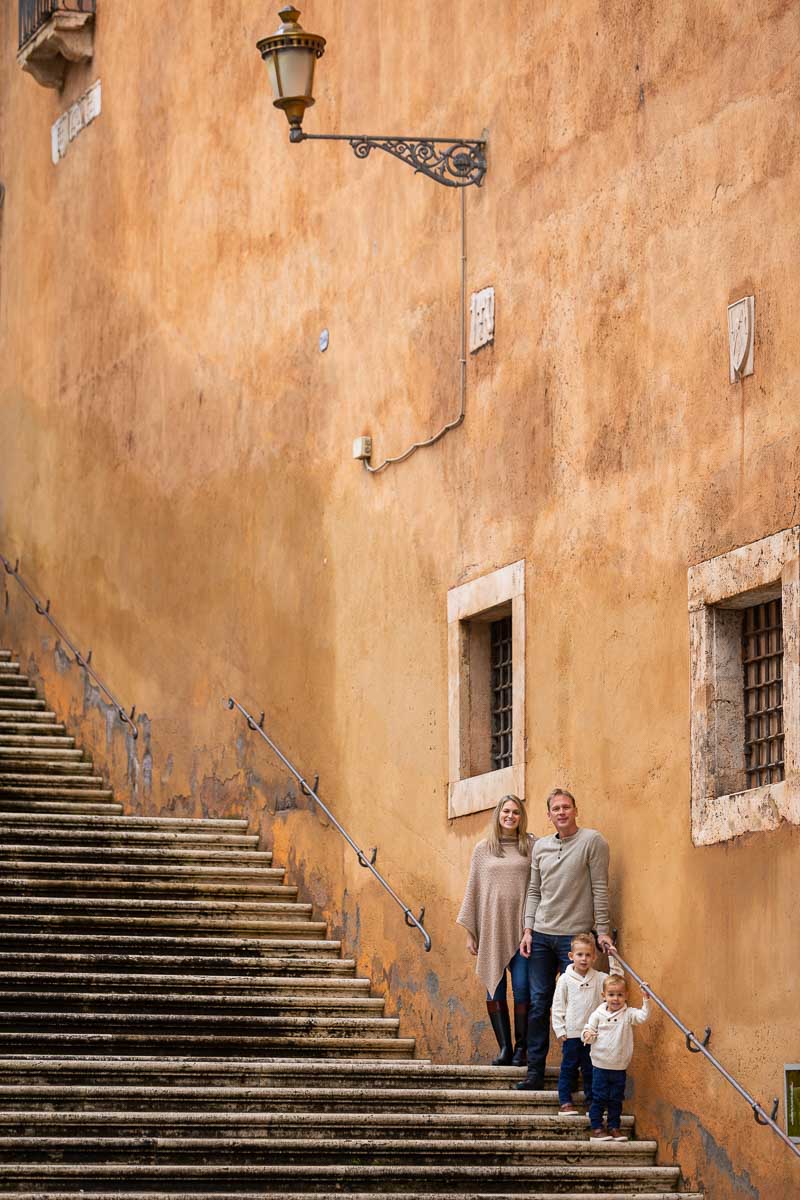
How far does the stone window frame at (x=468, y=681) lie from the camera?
11383mm

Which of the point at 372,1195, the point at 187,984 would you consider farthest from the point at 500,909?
the point at 372,1195

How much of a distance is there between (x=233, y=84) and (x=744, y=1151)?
28.4 feet

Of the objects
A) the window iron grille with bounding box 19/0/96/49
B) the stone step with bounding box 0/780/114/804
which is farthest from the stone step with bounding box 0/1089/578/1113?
the window iron grille with bounding box 19/0/96/49

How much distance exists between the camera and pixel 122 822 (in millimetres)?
14203

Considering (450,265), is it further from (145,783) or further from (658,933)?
(145,783)

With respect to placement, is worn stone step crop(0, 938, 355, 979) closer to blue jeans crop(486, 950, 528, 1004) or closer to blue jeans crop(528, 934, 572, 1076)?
blue jeans crop(486, 950, 528, 1004)

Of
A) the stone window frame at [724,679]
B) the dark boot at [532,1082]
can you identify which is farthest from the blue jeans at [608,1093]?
the stone window frame at [724,679]

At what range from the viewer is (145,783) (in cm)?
1612

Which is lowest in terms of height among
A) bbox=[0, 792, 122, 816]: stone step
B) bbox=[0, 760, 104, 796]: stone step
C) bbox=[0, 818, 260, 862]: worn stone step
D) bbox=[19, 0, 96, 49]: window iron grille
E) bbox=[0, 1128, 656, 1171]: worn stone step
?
bbox=[0, 1128, 656, 1171]: worn stone step

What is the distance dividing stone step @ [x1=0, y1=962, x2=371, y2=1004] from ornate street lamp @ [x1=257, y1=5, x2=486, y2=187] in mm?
4090

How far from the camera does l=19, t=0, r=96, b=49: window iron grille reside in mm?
18250

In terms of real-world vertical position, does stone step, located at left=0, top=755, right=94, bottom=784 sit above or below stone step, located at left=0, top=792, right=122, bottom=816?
above

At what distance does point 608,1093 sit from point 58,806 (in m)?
5.87

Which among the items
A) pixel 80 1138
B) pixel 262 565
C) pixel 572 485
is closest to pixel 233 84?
pixel 262 565
